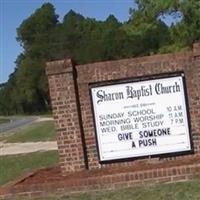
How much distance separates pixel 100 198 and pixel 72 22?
10894 cm

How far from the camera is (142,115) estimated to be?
11.9 metres

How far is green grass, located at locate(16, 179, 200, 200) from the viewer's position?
956 centimetres

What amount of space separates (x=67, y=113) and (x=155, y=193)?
9.20 ft

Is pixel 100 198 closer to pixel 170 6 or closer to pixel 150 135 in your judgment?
pixel 150 135

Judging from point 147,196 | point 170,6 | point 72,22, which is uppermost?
point 72,22

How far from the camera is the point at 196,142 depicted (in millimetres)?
11992

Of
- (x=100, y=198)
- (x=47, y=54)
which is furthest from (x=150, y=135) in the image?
(x=47, y=54)

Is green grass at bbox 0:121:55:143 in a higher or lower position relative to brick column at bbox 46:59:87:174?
lower

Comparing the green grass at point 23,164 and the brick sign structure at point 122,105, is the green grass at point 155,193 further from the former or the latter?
the green grass at point 23,164

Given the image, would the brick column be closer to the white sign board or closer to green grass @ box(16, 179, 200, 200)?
the white sign board

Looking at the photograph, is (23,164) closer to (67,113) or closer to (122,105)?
(67,113)

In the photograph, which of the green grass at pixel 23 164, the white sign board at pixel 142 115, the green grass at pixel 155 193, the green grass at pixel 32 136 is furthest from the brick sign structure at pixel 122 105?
the green grass at pixel 32 136

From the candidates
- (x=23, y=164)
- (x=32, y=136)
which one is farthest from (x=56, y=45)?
(x=23, y=164)

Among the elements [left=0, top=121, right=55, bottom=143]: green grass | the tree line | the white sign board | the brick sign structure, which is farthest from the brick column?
the tree line
